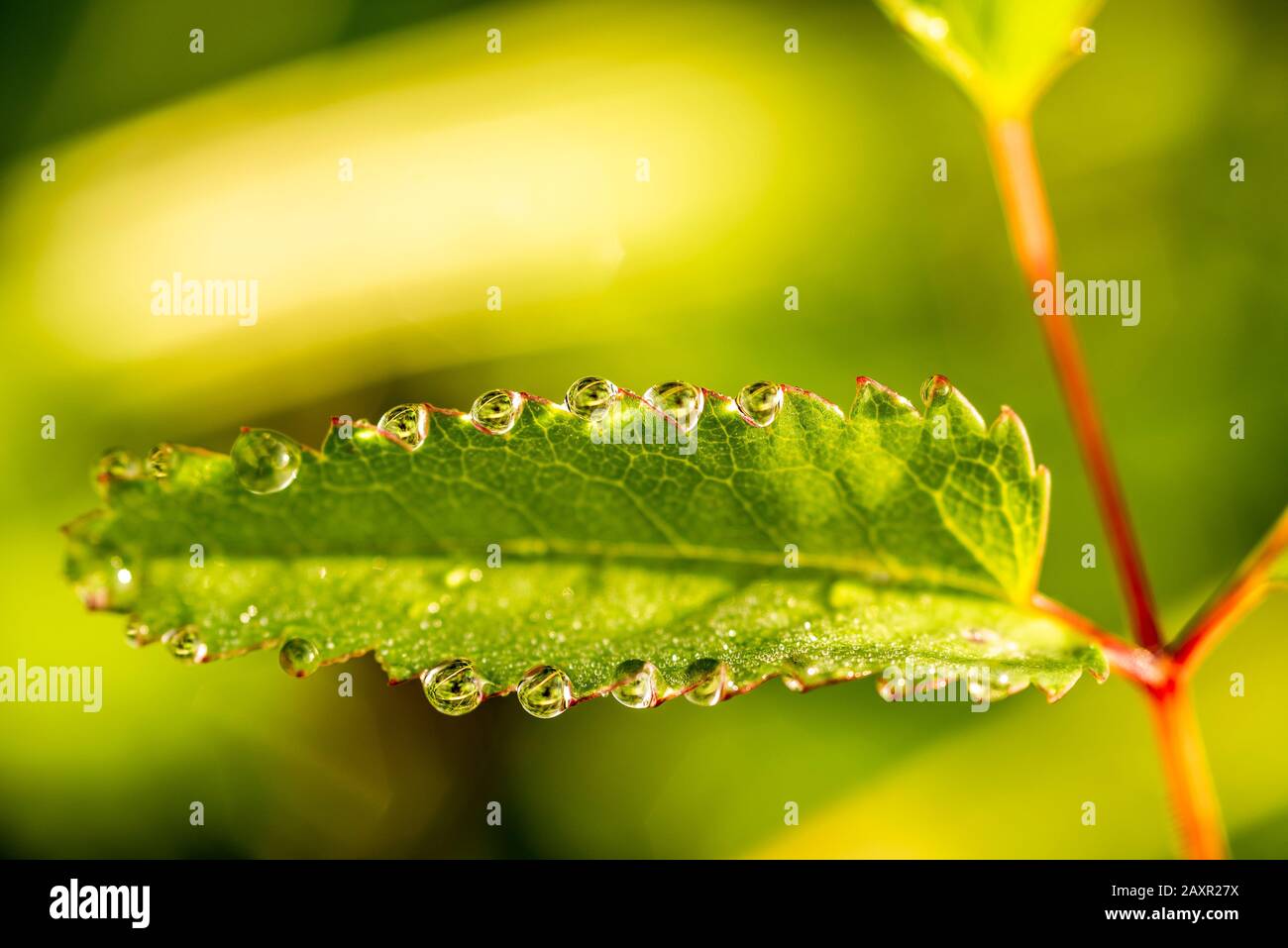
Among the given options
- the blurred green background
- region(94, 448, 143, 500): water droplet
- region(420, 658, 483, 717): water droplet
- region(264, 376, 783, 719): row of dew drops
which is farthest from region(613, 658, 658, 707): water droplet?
the blurred green background

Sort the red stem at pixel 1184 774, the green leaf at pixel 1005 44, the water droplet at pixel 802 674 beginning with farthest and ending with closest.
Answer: the green leaf at pixel 1005 44 < the red stem at pixel 1184 774 < the water droplet at pixel 802 674

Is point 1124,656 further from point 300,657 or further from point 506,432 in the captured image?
point 300,657

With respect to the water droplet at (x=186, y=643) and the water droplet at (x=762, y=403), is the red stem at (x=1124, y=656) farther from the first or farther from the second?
the water droplet at (x=186, y=643)

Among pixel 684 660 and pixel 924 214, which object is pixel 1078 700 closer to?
pixel 924 214

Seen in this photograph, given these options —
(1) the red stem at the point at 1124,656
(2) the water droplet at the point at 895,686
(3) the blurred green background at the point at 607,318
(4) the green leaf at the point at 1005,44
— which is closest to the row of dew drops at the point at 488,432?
(2) the water droplet at the point at 895,686

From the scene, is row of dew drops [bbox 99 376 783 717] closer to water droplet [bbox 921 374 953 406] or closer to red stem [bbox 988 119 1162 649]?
water droplet [bbox 921 374 953 406]

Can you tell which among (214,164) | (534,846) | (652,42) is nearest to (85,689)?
(534,846)

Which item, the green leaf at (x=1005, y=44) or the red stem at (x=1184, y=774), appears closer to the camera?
the red stem at (x=1184, y=774)
